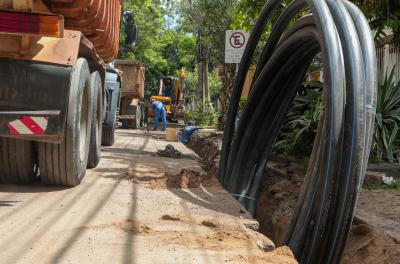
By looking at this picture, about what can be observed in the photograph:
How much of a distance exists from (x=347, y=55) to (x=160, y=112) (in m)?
15.8

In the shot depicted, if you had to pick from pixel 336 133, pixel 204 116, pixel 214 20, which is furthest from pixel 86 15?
pixel 204 116

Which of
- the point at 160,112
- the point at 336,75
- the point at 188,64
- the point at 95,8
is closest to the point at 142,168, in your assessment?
the point at 95,8

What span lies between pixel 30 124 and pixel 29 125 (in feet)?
0.05

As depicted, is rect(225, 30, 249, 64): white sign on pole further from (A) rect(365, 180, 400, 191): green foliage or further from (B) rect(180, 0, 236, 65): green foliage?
(B) rect(180, 0, 236, 65): green foliage

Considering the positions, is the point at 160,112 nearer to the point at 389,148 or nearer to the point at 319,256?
the point at 389,148

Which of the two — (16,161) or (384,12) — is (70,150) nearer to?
(16,161)

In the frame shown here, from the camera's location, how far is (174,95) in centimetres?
3158

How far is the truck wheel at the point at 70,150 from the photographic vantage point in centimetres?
508

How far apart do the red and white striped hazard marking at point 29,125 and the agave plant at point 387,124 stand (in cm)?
416

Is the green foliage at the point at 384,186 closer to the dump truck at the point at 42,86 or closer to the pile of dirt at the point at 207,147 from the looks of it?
the dump truck at the point at 42,86

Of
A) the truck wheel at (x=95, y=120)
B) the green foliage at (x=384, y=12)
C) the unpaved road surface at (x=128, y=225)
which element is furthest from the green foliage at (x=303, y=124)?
the truck wheel at (x=95, y=120)

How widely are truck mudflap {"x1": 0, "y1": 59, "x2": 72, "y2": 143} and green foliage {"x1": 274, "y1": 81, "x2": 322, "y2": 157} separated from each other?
12.1 ft

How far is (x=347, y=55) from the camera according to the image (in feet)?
13.8

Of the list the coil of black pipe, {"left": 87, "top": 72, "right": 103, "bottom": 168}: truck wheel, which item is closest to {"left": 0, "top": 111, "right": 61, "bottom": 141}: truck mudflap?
{"left": 87, "top": 72, "right": 103, "bottom": 168}: truck wheel
